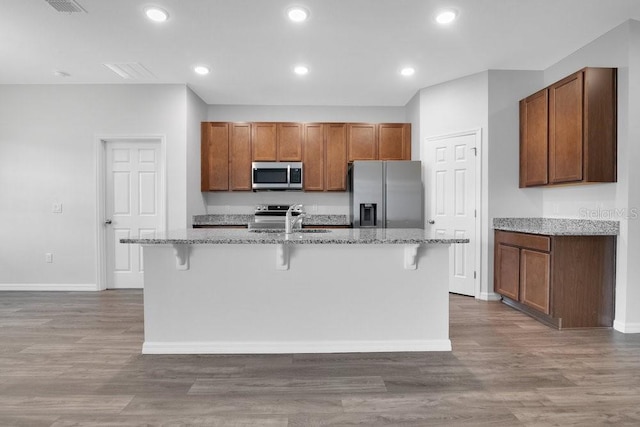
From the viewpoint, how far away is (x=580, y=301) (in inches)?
124

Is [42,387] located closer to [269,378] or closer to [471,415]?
[269,378]

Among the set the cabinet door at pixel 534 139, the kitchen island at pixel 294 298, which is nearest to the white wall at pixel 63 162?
the kitchen island at pixel 294 298

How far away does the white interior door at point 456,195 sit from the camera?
4.29m

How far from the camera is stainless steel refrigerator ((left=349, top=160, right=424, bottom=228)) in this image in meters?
4.62

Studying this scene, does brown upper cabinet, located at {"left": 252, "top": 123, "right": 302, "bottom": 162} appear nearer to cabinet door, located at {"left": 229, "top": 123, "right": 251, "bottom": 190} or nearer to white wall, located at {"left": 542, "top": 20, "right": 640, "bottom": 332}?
cabinet door, located at {"left": 229, "top": 123, "right": 251, "bottom": 190}

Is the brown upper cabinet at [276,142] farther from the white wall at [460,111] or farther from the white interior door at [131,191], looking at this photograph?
the white wall at [460,111]

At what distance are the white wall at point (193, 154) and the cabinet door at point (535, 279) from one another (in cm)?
400

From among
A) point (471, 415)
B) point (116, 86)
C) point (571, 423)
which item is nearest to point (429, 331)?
point (471, 415)

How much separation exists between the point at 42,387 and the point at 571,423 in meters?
2.95

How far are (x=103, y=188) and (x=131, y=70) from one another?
62.5 inches

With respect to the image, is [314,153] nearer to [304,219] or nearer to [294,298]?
[304,219]

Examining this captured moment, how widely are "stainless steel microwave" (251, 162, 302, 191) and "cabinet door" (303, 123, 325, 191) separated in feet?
0.56

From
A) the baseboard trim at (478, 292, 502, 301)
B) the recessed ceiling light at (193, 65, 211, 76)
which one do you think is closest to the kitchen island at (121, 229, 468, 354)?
the baseboard trim at (478, 292, 502, 301)

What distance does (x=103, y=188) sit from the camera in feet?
15.3
